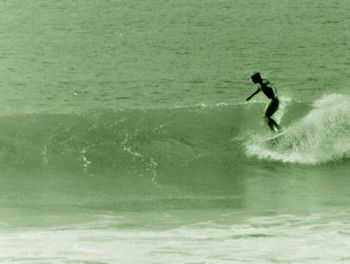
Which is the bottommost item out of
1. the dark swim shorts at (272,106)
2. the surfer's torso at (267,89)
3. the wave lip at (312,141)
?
the wave lip at (312,141)

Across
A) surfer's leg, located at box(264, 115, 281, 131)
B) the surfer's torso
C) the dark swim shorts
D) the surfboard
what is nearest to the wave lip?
the surfboard

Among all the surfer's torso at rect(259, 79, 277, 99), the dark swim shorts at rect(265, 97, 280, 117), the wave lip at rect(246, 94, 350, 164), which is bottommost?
the wave lip at rect(246, 94, 350, 164)

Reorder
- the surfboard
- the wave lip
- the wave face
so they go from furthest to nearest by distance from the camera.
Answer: the surfboard
the wave lip
the wave face

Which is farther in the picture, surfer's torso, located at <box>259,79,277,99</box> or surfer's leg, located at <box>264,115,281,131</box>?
surfer's leg, located at <box>264,115,281,131</box>

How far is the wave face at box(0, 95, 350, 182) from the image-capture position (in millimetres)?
19156

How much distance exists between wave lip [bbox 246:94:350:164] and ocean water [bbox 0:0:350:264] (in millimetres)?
33

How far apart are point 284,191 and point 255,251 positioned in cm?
558

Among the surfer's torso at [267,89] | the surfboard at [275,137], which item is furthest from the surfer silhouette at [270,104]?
the surfboard at [275,137]

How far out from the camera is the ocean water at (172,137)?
11.3m

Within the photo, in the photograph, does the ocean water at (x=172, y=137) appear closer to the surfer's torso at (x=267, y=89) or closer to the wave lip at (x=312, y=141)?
the wave lip at (x=312, y=141)

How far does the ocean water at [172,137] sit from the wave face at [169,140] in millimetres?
43

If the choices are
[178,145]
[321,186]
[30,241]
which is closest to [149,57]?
[178,145]

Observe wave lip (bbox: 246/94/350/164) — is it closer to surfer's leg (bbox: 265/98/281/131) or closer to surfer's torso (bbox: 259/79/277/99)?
surfer's leg (bbox: 265/98/281/131)

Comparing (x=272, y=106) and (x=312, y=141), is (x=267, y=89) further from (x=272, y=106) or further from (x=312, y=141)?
(x=312, y=141)
